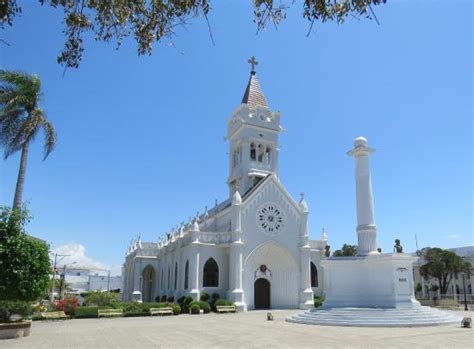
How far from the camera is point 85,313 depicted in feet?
104

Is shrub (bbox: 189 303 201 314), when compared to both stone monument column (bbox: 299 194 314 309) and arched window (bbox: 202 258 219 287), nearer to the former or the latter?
arched window (bbox: 202 258 219 287)

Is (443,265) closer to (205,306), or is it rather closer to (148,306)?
(205,306)

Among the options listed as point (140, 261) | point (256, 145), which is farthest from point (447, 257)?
point (140, 261)

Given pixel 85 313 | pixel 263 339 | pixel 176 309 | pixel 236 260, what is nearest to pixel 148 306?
pixel 176 309

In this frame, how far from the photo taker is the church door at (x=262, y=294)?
42562mm

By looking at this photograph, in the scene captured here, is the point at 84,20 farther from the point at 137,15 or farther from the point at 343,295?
the point at 343,295

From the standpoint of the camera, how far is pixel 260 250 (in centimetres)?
4288

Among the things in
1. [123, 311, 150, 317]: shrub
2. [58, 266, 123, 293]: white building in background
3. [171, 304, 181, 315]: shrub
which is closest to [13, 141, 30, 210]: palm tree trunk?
[123, 311, 150, 317]: shrub

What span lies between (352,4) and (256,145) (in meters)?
42.1

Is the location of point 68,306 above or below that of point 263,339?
above

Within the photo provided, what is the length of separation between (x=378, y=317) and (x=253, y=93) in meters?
36.1

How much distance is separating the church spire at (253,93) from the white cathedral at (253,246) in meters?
0.74

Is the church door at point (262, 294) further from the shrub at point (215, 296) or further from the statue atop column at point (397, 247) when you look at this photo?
the statue atop column at point (397, 247)

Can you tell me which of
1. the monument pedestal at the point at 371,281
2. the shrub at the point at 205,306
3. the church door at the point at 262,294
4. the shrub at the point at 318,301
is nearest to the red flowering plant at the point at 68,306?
the shrub at the point at 205,306
